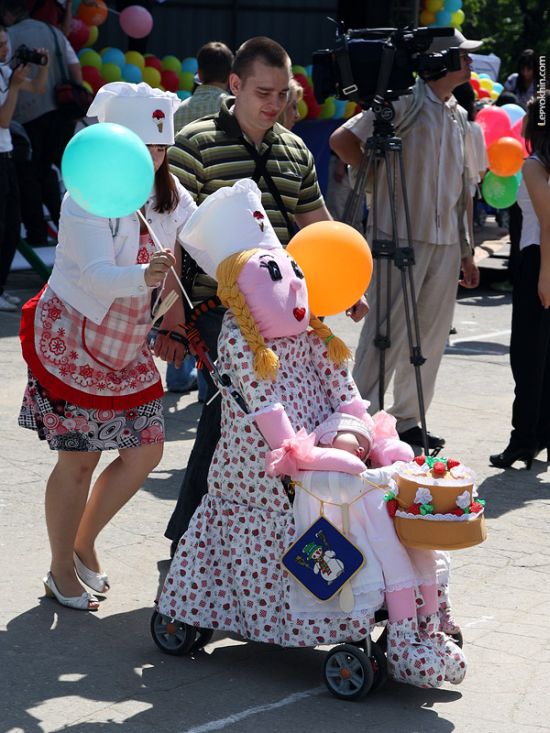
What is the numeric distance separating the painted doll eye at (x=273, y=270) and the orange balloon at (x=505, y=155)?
197 inches

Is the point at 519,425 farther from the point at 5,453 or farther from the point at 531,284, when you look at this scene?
the point at 5,453

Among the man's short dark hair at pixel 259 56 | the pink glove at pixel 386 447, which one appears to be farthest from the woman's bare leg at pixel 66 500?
the man's short dark hair at pixel 259 56

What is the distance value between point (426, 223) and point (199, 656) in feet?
11.2

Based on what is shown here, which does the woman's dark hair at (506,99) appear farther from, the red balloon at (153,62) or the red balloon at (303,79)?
the red balloon at (153,62)

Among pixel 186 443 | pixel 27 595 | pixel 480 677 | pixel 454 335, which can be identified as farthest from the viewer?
pixel 454 335

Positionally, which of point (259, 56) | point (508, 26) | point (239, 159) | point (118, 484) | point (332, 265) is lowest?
point (508, 26)

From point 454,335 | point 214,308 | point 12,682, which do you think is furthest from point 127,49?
point 12,682

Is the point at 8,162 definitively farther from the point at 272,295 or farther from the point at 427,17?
the point at 427,17

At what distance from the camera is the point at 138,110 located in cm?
437

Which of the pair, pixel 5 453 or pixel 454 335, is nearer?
pixel 5 453

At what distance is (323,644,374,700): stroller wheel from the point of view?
3.90 metres

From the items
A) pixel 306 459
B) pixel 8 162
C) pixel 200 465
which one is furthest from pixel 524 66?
pixel 306 459

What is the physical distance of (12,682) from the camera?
3979mm

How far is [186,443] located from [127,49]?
7507mm
